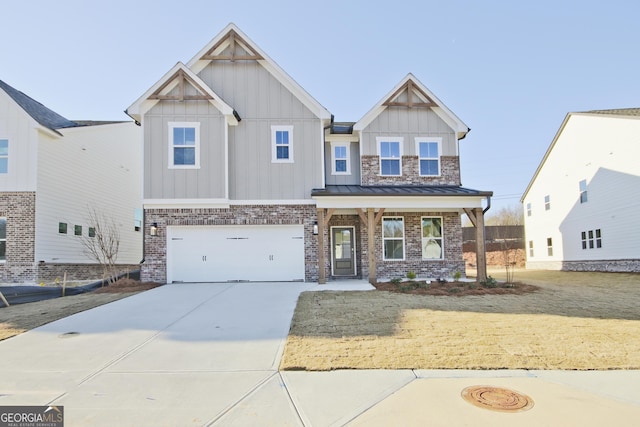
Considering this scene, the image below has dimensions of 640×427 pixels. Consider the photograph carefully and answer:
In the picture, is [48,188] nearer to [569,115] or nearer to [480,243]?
[480,243]

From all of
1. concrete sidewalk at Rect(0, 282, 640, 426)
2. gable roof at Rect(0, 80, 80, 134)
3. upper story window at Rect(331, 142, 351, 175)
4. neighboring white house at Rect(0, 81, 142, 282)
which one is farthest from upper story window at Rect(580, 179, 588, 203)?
gable roof at Rect(0, 80, 80, 134)

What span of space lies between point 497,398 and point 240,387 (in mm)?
2790

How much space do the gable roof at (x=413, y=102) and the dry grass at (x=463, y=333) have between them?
7.48 meters

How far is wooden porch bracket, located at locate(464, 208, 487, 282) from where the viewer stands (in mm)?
13680

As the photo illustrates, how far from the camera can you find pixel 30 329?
25.2 feet

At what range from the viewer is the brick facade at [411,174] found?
15.8m

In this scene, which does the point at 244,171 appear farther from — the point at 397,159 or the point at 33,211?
the point at 33,211

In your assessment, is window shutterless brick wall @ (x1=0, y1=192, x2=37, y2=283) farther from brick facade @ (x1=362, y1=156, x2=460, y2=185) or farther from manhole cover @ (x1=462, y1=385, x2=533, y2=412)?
manhole cover @ (x1=462, y1=385, x2=533, y2=412)

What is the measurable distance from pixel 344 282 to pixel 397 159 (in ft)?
16.9

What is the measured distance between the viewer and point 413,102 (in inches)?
633

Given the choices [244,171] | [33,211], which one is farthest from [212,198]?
[33,211]

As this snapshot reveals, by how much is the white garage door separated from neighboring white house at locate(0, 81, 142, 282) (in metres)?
5.14

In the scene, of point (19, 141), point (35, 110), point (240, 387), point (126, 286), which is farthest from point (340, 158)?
point (240, 387)

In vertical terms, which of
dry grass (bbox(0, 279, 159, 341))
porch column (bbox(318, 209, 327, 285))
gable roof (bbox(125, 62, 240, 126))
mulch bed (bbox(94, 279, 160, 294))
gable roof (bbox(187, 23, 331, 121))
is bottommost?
dry grass (bbox(0, 279, 159, 341))
